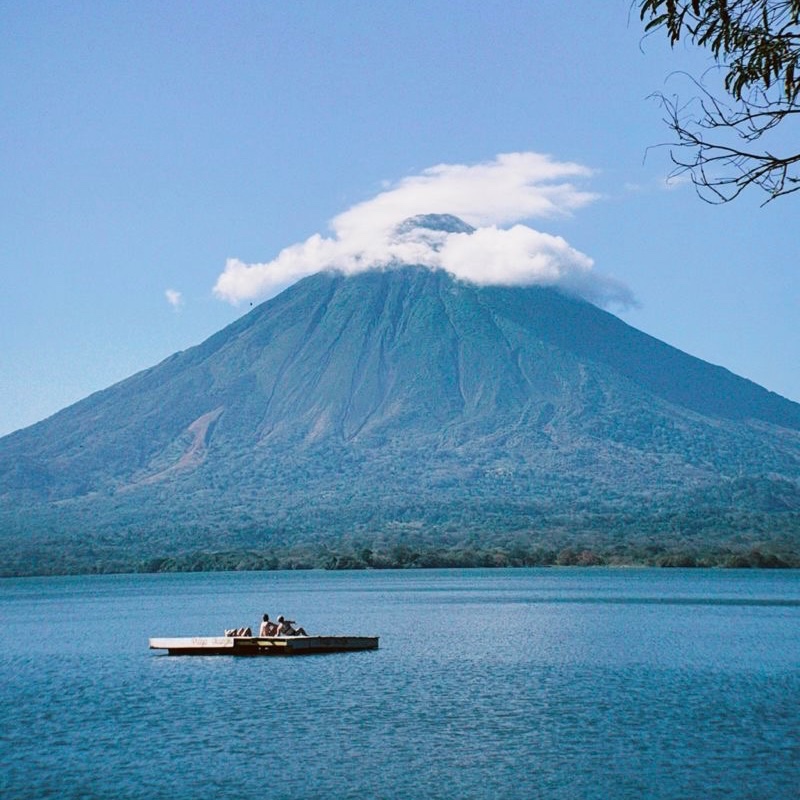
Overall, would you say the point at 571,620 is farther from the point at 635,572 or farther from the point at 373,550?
the point at 373,550

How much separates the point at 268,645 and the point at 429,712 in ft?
48.6

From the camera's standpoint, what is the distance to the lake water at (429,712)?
2112 cm

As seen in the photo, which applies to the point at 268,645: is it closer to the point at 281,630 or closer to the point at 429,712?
the point at 281,630

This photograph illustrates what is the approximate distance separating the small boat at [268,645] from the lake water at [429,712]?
73 centimetres

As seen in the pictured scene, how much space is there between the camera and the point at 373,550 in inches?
6043

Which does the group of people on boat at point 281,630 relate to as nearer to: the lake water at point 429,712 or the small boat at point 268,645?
the small boat at point 268,645

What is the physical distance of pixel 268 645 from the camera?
42.0 m

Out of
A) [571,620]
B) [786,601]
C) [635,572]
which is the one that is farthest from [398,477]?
[571,620]

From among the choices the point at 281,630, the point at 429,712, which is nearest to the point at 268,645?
the point at 281,630

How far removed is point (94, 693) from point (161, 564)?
118 m

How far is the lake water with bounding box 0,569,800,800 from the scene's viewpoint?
69.3ft

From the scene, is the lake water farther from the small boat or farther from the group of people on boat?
the group of people on boat

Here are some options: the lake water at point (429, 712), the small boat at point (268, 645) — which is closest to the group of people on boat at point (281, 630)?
the small boat at point (268, 645)

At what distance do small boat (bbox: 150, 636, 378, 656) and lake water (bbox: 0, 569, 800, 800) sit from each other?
725mm
